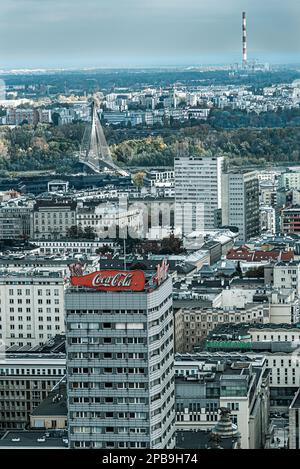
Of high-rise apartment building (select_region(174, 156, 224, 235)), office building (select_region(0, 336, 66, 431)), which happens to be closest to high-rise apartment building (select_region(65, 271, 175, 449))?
office building (select_region(0, 336, 66, 431))

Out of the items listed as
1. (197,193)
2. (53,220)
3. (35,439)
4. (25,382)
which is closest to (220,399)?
(35,439)

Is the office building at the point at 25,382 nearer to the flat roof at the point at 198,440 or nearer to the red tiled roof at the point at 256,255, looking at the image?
the flat roof at the point at 198,440

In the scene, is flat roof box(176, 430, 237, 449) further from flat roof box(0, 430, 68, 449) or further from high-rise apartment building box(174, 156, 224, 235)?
high-rise apartment building box(174, 156, 224, 235)

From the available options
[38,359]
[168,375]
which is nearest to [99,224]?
[38,359]

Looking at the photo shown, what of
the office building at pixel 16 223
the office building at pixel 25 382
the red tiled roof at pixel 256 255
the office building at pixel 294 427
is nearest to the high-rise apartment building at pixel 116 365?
the office building at pixel 294 427

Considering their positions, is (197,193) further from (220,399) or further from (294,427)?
(294,427)
